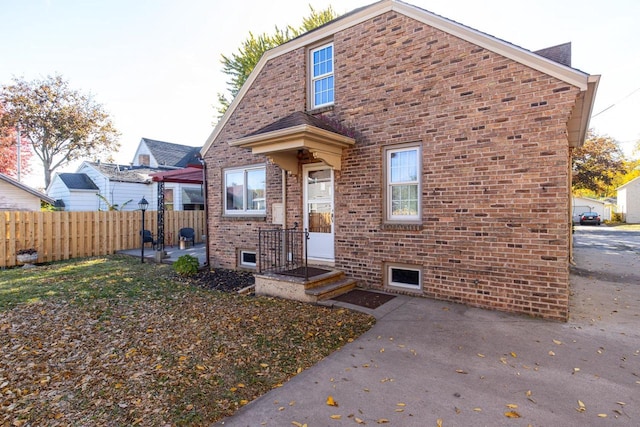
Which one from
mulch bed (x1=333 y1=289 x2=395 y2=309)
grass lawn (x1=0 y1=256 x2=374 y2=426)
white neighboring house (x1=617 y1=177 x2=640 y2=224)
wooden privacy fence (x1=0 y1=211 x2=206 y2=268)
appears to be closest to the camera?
grass lawn (x1=0 y1=256 x2=374 y2=426)

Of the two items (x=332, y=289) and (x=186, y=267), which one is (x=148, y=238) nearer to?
(x=186, y=267)

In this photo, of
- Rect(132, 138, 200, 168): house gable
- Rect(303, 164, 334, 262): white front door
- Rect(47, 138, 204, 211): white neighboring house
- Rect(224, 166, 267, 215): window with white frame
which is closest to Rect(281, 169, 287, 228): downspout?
Rect(303, 164, 334, 262): white front door

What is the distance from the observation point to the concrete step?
5.80 m

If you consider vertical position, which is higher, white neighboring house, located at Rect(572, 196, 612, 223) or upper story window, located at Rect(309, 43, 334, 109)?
upper story window, located at Rect(309, 43, 334, 109)

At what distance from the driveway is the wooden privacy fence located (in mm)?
12378

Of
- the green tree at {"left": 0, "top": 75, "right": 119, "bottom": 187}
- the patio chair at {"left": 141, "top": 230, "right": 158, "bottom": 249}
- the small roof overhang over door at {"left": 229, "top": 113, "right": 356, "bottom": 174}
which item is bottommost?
the patio chair at {"left": 141, "top": 230, "right": 158, "bottom": 249}

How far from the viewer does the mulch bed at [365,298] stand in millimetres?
5668

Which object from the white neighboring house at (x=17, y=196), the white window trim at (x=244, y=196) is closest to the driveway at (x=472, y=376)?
the white window trim at (x=244, y=196)

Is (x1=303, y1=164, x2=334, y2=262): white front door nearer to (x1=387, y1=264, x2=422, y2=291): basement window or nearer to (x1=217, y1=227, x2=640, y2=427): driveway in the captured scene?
(x1=387, y1=264, x2=422, y2=291): basement window

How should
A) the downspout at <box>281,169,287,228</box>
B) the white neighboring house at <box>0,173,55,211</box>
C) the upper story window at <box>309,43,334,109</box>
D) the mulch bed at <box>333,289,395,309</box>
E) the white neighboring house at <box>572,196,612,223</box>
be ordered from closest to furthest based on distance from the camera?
the mulch bed at <box>333,289,395,309</box> < the upper story window at <box>309,43,334,109</box> < the downspout at <box>281,169,287,228</box> < the white neighboring house at <box>0,173,55,211</box> < the white neighboring house at <box>572,196,612,223</box>

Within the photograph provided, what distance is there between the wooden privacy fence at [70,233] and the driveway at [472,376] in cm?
1238

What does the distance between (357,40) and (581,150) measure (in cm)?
2345

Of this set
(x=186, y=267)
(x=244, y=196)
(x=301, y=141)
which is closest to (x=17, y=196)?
(x=186, y=267)

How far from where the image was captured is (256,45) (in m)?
19.0
